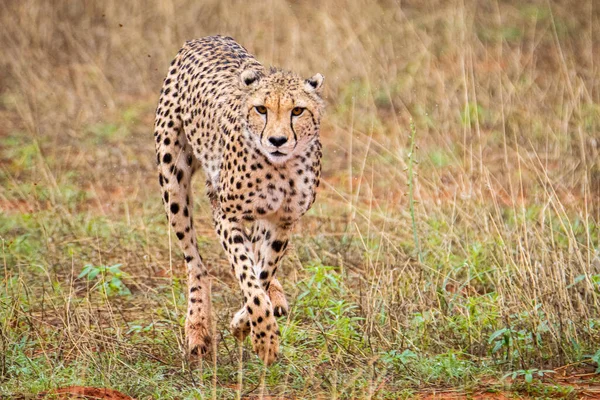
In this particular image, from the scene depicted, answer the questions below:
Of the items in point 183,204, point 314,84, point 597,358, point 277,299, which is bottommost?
point 277,299

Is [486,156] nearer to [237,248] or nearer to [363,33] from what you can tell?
[363,33]

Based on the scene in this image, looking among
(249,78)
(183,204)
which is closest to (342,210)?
(183,204)

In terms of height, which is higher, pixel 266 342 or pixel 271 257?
pixel 271 257

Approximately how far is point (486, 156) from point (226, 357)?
379cm

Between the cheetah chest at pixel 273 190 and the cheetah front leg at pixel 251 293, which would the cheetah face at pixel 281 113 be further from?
the cheetah front leg at pixel 251 293

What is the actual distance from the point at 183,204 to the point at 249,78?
2.97 ft

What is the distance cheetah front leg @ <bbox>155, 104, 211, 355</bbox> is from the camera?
15.7 ft

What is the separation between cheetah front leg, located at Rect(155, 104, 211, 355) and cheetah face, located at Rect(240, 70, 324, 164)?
818mm

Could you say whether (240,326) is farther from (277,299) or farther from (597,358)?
(597,358)

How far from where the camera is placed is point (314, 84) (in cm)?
449

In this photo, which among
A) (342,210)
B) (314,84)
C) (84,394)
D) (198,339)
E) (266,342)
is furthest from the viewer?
(342,210)

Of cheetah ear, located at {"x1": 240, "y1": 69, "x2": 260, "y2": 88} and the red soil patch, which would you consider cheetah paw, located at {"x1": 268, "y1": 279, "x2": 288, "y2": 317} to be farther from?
the red soil patch

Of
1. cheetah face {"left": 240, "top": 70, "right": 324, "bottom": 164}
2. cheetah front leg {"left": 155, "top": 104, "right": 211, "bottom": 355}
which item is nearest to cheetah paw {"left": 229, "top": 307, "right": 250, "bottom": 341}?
cheetah front leg {"left": 155, "top": 104, "right": 211, "bottom": 355}

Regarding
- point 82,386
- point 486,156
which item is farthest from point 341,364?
point 486,156
